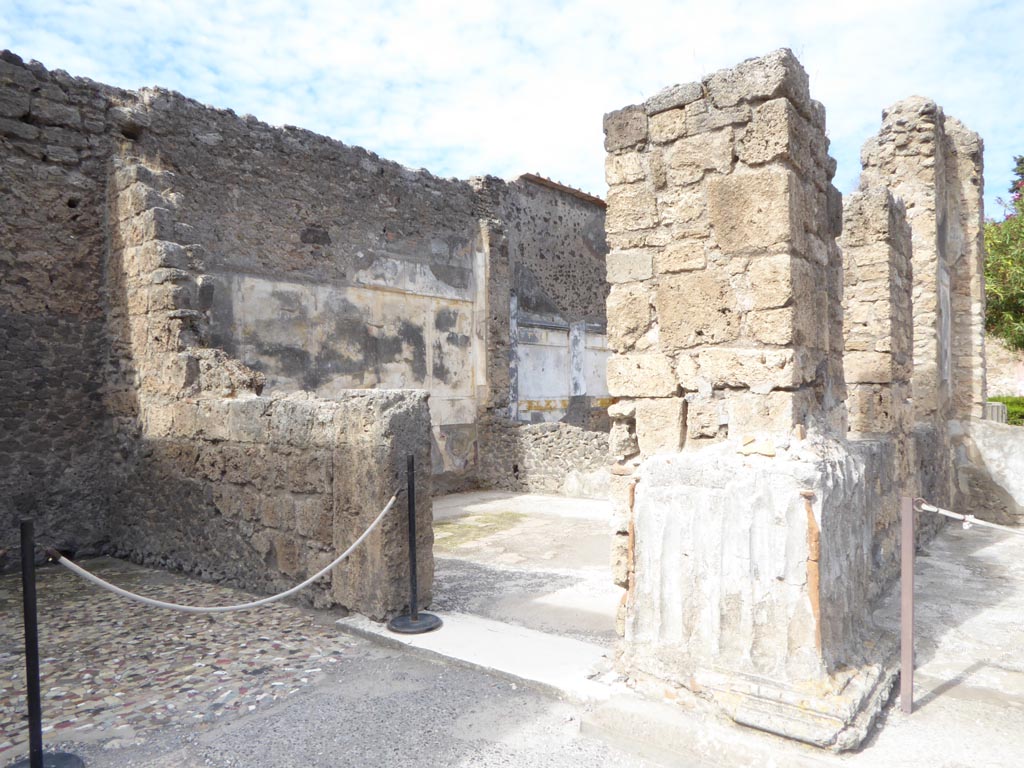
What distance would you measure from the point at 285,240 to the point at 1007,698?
7.40m

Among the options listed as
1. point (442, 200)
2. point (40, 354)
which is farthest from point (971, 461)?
point (40, 354)

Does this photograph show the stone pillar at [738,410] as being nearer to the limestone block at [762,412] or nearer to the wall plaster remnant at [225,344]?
the limestone block at [762,412]

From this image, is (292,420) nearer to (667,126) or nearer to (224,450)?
(224,450)

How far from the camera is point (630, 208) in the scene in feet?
11.4

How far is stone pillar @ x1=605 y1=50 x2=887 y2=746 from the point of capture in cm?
268

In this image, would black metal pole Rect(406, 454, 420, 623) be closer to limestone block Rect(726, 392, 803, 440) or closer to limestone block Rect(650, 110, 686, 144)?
limestone block Rect(726, 392, 803, 440)

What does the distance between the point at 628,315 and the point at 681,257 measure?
366mm

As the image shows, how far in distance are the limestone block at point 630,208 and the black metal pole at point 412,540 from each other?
1.76m

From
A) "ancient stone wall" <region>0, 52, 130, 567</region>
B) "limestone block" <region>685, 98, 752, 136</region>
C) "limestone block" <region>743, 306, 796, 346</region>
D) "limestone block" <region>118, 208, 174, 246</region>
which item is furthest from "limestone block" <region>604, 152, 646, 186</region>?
"ancient stone wall" <region>0, 52, 130, 567</region>

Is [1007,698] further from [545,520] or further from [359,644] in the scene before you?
[545,520]

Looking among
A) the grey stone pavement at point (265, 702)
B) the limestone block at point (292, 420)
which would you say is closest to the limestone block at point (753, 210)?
the grey stone pavement at point (265, 702)

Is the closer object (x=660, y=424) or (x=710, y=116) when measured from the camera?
(x=710, y=116)

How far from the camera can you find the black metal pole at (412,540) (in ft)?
13.5

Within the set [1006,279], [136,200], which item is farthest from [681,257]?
[1006,279]
